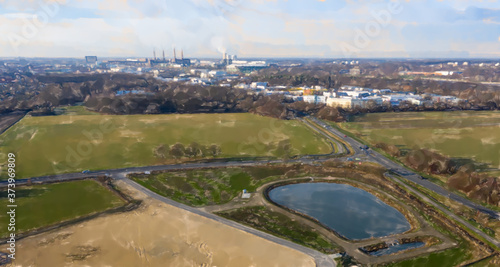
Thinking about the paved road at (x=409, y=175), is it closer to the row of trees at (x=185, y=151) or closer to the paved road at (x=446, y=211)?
the paved road at (x=446, y=211)

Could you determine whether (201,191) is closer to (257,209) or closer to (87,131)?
(257,209)

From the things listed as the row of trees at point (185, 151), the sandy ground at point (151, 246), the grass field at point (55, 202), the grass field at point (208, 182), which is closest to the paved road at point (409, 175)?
the grass field at point (208, 182)

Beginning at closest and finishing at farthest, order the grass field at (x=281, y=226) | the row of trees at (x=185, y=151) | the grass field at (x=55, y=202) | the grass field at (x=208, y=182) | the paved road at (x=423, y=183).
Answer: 1. the grass field at (x=281, y=226)
2. the grass field at (x=55, y=202)
3. the paved road at (x=423, y=183)
4. the grass field at (x=208, y=182)
5. the row of trees at (x=185, y=151)

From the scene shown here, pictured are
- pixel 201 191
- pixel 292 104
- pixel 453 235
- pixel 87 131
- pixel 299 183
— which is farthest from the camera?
pixel 292 104

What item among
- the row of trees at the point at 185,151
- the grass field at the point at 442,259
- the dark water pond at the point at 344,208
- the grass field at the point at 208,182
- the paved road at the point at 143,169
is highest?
the row of trees at the point at 185,151

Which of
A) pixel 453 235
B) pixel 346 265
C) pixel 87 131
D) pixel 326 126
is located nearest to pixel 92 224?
pixel 346 265

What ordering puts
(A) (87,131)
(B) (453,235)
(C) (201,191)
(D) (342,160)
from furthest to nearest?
(A) (87,131), (D) (342,160), (C) (201,191), (B) (453,235)

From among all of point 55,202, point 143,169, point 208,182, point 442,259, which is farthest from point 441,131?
point 55,202
